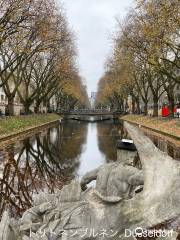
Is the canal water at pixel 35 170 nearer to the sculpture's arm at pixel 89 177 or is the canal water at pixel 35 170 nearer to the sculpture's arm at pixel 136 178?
the sculpture's arm at pixel 89 177

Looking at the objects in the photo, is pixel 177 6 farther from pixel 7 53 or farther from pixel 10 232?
pixel 10 232

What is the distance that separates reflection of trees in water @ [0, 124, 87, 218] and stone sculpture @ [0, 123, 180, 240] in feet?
12.5

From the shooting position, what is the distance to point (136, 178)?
5.12 metres

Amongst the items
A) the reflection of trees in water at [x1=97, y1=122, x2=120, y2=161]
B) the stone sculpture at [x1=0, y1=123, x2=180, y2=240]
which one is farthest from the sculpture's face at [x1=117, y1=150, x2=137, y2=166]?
the reflection of trees in water at [x1=97, y1=122, x2=120, y2=161]

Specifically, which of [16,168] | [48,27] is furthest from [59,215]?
[48,27]

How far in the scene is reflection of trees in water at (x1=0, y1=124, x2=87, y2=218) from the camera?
33.9 feet

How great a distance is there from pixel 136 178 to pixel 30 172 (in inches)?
381

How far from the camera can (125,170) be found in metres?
5.14

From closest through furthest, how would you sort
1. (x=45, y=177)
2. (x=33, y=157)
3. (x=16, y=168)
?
1. (x=45, y=177)
2. (x=16, y=168)
3. (x=33, y=157)

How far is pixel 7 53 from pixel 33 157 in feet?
77.0

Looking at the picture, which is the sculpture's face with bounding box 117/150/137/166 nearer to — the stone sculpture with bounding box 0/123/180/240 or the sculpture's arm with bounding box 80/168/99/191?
the stone sculpture with bounding box 0/123/180/240

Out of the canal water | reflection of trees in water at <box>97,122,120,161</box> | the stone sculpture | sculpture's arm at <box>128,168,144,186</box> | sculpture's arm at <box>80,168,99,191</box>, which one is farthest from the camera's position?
reflection of trees in water at <box>97,122,120,161</box>

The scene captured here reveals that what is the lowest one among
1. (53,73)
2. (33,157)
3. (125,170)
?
(33,157)

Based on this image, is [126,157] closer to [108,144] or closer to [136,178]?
[136,178]
